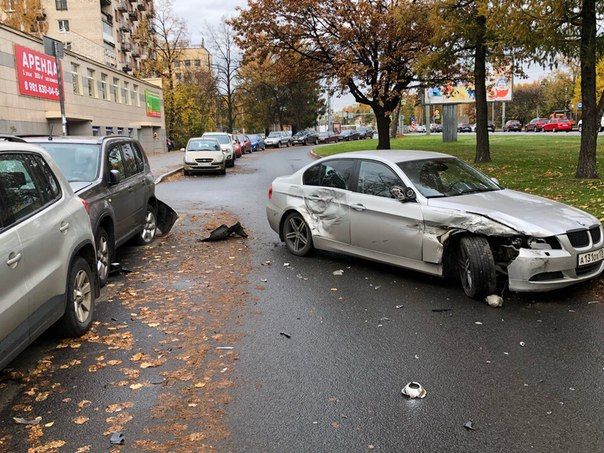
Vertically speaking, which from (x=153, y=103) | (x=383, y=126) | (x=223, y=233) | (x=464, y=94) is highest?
(x=153, y=103)

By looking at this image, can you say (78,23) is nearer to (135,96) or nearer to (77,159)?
(135,96)

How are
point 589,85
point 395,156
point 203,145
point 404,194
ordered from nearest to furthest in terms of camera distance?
point 404,194
point 395,156
point 589,85
point 203,145

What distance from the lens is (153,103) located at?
2079 inches

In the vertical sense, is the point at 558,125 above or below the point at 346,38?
below

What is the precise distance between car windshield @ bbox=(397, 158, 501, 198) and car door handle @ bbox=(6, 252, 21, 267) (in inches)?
168

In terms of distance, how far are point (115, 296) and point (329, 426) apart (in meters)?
3.74

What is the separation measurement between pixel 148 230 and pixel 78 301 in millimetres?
4574

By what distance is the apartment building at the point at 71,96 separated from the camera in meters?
25.7

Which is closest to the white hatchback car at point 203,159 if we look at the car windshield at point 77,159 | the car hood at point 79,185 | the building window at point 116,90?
the car windshield at point 77,159

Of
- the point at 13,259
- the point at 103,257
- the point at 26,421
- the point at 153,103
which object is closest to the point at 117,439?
the point at 26,421

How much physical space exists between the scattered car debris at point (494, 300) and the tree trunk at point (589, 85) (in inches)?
327

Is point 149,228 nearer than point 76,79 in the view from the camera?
Yes

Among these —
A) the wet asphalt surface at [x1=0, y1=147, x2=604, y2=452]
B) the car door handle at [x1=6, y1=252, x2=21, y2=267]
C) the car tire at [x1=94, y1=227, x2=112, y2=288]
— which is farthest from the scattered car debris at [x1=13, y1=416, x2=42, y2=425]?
the car tire at [x1=94, y1=227, x2=112, y2=288]

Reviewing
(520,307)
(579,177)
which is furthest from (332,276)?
(579,177)
